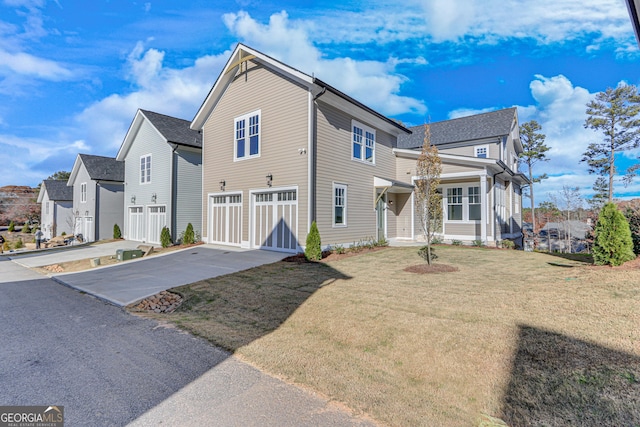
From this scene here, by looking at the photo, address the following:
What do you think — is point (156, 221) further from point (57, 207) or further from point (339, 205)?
point (57, 207)

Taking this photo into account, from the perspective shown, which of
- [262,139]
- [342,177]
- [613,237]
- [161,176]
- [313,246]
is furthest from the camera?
[161,176]

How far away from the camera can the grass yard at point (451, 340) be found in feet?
9.06

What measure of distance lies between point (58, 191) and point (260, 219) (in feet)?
99.6

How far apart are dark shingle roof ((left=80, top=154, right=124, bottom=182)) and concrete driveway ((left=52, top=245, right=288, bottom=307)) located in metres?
14.5

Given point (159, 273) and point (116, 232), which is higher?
point (116, 232)

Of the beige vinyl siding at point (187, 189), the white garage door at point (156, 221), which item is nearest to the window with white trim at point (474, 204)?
the beige vinyl siding at point (187, 189)

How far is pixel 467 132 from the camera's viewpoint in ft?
67.8

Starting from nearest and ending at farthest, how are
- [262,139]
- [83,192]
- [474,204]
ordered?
[262,139] → [474,204] → [83,192]

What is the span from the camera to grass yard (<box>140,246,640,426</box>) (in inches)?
109

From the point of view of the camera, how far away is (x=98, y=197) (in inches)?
895

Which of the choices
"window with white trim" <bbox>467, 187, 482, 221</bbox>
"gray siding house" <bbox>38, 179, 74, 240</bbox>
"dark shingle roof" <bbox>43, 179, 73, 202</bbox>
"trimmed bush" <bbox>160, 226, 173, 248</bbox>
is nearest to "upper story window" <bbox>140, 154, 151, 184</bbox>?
"trimmed bush" <bbox>160, 226, 173, 248</bbox>

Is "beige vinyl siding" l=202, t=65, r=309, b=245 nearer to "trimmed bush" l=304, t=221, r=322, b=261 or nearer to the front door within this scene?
"trimmed bush" l=304, t=221, r=322, b=261

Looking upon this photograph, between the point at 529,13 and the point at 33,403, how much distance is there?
12.1m

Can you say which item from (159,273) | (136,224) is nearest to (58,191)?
(136,224)
